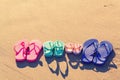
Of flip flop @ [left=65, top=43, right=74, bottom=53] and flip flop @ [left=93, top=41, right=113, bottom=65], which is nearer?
flip flop @ [left=93, top=41, right=113, bottom=65]

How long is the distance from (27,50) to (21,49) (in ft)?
0.27

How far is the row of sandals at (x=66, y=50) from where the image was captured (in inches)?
159

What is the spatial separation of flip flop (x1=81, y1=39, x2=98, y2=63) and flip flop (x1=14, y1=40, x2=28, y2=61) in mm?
763

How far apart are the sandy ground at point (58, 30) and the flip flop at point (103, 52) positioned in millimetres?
70

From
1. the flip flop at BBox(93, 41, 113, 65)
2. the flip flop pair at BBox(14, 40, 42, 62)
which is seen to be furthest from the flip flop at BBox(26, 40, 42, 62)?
the flip flop at BBox(93, 41, 113, 65)

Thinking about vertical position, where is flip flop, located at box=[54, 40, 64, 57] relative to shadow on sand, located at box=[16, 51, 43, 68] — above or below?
above

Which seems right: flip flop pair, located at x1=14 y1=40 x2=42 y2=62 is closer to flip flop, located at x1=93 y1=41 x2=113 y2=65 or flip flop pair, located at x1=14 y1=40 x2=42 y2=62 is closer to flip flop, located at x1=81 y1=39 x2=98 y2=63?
flip flop, located at x1=81 y1=39 x2=98 y2=63

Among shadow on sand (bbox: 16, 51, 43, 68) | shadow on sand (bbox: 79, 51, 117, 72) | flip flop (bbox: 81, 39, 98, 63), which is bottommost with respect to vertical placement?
shadow on sand (bbox: 79, 51, 117, 72)

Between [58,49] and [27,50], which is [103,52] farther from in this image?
[27,50]

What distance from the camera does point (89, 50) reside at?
4133 millimetres

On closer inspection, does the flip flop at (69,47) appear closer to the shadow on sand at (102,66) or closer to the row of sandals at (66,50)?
the row of sandals at (66,50)

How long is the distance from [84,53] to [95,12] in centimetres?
78

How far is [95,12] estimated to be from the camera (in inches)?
182

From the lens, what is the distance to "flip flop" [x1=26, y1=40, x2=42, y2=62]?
13.6ft
